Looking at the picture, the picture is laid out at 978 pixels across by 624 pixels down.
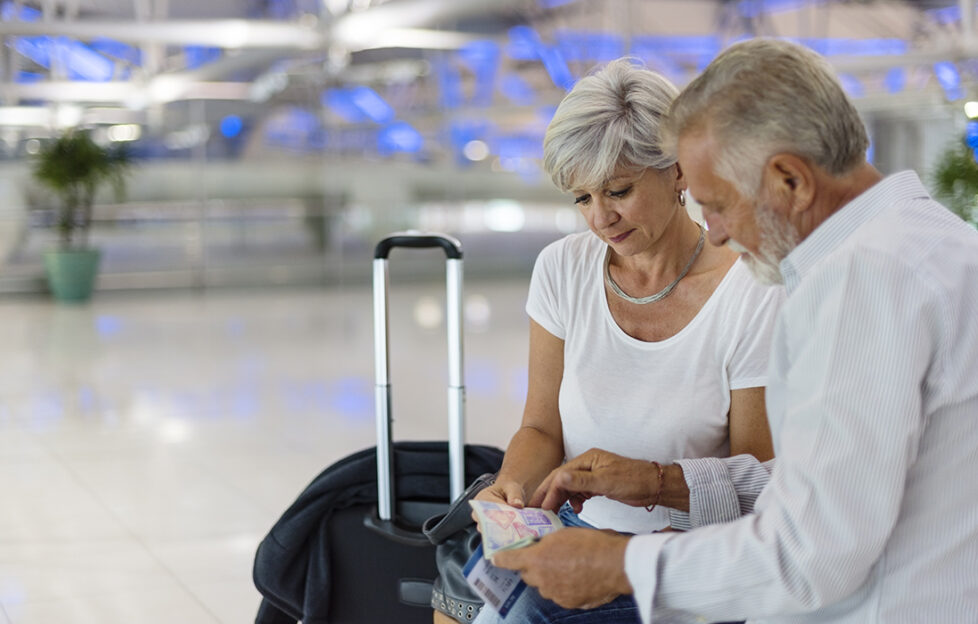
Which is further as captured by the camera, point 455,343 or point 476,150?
point 476,150

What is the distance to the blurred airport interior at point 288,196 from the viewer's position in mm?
5652

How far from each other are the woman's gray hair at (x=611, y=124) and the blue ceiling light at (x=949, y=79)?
850cm

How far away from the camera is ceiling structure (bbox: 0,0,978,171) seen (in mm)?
13359

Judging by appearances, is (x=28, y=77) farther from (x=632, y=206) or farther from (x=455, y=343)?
(x=632, y=206)

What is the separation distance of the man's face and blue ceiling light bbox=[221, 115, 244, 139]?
1375cm

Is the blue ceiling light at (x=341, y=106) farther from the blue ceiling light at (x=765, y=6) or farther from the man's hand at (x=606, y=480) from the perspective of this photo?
the man's hand at (x=606, y=480)

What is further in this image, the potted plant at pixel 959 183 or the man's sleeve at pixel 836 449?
the potted plant at pixel 959 183

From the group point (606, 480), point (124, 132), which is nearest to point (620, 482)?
point (606, 480)

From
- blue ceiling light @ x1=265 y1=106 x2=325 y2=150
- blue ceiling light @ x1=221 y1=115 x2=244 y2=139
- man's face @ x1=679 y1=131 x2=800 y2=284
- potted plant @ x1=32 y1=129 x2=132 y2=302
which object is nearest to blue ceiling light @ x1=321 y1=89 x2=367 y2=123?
blue ceiling light @ x1=265 y1=106 x2=325 y2=150

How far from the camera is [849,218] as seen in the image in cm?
125

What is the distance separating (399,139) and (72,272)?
5.00m

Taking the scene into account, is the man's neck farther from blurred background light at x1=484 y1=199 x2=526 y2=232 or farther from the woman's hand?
blurred background light at x1=484 y1=199 x2=526 y2=232

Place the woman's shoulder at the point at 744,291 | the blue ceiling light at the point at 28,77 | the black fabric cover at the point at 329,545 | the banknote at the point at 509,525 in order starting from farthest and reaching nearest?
the blue ceiling light at the point at 28,77 → the black fabric cover at the point at 329,545 → the woman's shoulder at the point at 744,291 → the banknote at the point at 509,525

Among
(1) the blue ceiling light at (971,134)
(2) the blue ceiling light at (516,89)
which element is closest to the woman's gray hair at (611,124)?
(1) the blue ceiling light at (971,134)
